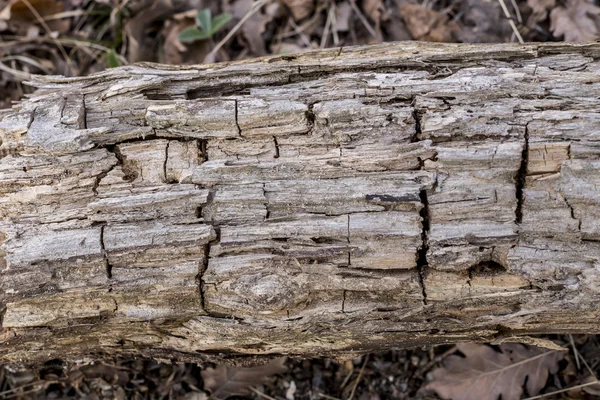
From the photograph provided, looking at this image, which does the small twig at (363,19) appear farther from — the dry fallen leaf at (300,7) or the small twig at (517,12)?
the small twig at (517,12)

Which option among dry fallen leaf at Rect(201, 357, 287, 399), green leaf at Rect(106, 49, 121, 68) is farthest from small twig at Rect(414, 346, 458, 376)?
green leaf at Rect(106, 49, 121, 68)

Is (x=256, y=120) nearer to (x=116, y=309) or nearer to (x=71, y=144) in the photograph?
(x=71, y=144)

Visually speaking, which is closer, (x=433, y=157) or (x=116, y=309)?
(x=433, y=157)

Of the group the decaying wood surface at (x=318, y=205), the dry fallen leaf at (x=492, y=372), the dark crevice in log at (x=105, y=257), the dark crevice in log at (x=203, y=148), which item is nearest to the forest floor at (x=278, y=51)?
the dry fallen leaf at (x=492, y=372)

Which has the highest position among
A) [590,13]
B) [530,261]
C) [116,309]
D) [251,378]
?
[590,13]

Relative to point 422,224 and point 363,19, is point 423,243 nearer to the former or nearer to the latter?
point 422,224

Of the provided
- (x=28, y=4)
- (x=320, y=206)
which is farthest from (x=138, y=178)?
(x=28, y=4)
